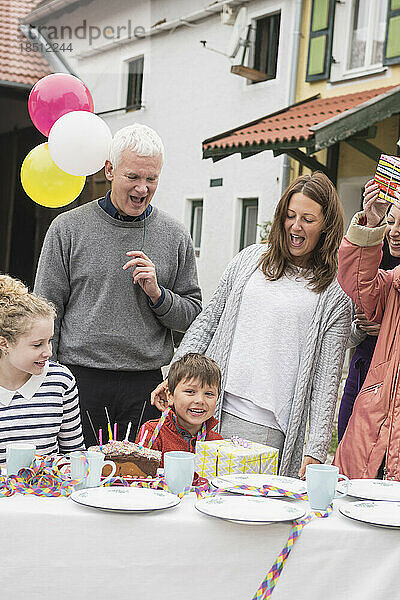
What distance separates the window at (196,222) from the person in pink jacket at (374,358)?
10.3 meters

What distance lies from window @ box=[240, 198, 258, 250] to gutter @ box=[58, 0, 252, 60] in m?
2.69

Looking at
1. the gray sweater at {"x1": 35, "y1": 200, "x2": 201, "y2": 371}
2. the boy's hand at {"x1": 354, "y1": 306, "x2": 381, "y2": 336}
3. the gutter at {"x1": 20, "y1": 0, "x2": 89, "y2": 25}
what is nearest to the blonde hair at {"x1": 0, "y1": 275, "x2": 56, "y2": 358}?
the gray sweater at {"x1": 35, "y1": 200, "x2": 201, "y2": 371}

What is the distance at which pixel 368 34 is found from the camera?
10320mm

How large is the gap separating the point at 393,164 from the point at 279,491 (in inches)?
40.1

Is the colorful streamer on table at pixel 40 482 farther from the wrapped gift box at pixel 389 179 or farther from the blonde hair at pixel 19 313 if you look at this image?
the wrapped gift box at pixel 389 179

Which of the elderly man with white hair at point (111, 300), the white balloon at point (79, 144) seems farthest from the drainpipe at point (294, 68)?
the elderly man with white hair at point (111, 300)

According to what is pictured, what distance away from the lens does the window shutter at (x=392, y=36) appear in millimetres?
9648

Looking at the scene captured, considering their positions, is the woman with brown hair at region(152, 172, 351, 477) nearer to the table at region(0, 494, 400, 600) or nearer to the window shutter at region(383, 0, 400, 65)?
the table at region(0, 494, 400, 600)

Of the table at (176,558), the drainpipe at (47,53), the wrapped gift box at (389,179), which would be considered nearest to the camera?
the table at (176,558)

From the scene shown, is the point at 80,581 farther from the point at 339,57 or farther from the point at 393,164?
the point at 339,57

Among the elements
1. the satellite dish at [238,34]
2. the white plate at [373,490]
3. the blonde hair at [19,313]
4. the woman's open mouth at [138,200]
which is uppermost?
the satellite dish at [238,34]

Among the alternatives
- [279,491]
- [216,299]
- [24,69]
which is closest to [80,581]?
[279,491]

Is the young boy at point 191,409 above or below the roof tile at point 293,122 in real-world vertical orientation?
below

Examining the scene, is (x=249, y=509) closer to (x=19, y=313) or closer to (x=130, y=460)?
(x=130, y=460)
